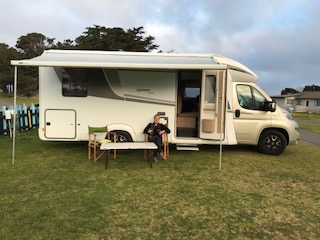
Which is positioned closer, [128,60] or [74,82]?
[128,60]

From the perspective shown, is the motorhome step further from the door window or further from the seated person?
the door window

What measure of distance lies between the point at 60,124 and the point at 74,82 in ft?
3.57

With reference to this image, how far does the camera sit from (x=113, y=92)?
739 cm

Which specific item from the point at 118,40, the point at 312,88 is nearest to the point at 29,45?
the point at 118,40

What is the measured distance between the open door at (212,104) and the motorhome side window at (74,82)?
9.75 feet

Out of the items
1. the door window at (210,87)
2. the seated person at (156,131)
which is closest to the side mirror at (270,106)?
the door window at (210,87)

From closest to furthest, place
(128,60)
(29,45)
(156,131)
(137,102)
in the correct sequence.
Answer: (128,60) < (156,131) < (137,102) < (29,45)

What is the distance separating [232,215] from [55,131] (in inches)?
191

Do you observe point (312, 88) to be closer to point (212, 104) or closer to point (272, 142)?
point (272, 142)

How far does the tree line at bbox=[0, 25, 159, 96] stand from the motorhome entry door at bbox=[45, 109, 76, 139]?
26.4 metres

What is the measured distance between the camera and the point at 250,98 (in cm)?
784

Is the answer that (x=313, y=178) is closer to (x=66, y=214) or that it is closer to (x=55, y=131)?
(x=66, y=214)

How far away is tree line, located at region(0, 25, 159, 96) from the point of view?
32875 mm

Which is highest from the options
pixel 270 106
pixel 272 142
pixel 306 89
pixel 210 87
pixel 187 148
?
pixel 306 89
